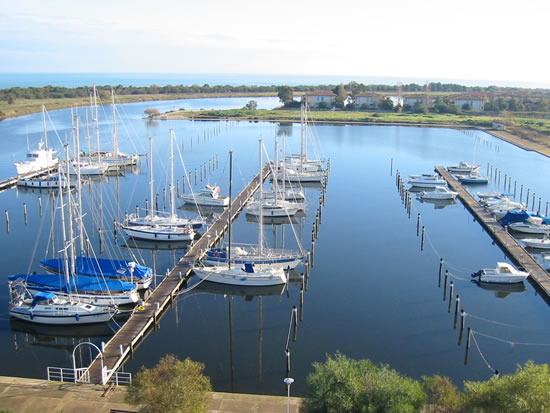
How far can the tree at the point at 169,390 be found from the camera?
57.5ft

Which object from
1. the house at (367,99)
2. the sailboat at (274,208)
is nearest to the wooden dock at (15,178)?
the sailboat at (274,208)

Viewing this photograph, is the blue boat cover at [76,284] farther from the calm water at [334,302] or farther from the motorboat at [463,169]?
the motorboat at [463,169]

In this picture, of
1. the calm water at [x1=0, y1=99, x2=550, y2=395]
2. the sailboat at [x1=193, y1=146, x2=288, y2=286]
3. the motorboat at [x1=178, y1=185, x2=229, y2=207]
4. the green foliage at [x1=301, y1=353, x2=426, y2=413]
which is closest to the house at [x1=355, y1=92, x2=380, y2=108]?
the calm water at [x1=0, y1=99, x2=550, y2=395]

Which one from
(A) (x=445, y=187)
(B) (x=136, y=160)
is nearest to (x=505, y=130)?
(A) (x=445, y=187)

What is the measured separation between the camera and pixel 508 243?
46.3 metres

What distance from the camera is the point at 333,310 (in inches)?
1329

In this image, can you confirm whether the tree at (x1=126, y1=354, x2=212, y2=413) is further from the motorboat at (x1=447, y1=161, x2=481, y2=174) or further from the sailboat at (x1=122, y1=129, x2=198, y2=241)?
the motorboat at (x1=447, y1=161, x2=481, y2=174)

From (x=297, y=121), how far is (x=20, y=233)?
9943 centimetres

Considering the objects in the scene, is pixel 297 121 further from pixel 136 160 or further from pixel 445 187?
pixel 445 187

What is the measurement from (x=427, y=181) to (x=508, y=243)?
22.8m

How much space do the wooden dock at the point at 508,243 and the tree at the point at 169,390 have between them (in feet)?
88.9

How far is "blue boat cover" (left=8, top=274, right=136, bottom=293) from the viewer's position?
32312mm

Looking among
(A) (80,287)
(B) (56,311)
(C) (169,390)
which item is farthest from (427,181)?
(C) (169,390)

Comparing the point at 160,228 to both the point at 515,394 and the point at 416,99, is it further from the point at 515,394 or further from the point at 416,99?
the point at 416,99
